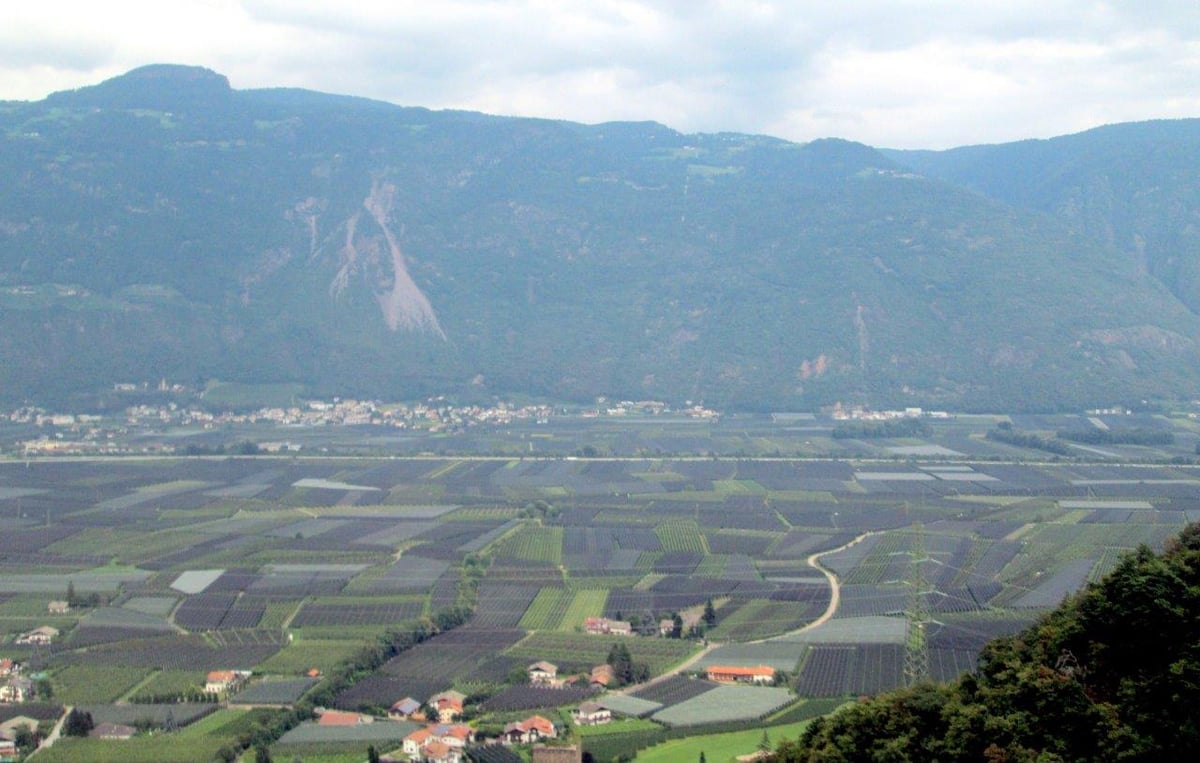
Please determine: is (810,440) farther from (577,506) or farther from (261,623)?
(261,623)

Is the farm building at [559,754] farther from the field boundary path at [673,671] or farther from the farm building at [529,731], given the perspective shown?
the field boundary path at [673,671]

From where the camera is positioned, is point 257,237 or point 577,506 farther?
point 257,237

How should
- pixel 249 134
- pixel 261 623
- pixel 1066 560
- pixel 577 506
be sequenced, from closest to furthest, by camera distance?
pixel 261 623 → pixel 1066 560 → pixel 577 506 → pixel 249 134

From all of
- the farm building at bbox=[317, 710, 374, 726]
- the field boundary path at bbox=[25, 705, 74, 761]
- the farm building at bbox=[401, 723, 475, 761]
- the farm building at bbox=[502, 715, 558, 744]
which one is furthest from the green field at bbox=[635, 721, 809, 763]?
the field boundary path at bbox=[25, 705, 74, 761]

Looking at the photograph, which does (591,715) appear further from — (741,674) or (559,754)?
(741,674)

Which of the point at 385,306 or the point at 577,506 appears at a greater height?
the point at 385,306

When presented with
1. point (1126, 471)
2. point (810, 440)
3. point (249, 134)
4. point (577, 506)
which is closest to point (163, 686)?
point (577, 506)
